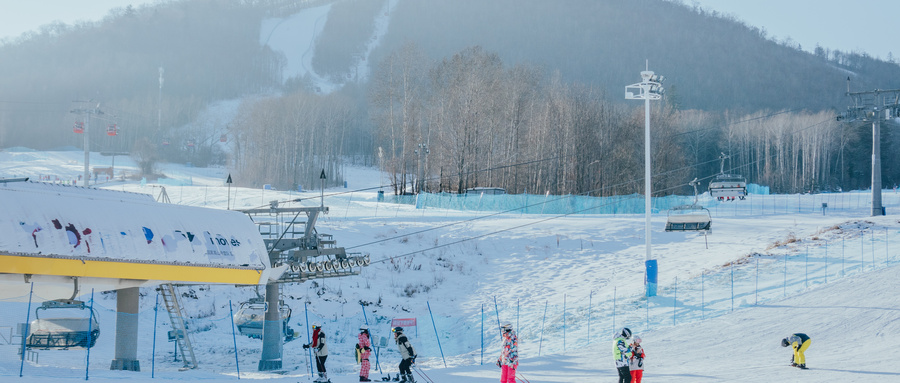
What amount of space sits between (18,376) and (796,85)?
194481 millimetres

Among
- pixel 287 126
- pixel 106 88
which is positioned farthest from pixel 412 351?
pixel 106 88

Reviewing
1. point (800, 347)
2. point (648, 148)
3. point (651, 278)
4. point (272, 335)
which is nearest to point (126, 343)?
point (272, 335)

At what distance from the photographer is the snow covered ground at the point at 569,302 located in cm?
1945

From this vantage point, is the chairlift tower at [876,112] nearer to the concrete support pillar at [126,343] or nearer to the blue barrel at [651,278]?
the blue barrel at [651,278]

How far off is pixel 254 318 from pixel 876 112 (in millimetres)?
38290

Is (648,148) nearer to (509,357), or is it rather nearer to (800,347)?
(800,347)

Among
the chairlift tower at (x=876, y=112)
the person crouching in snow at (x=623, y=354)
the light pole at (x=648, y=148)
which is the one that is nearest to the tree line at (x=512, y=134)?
the chairlift tower at (x=876, y=112)

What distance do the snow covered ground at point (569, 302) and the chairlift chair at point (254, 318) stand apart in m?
1.00

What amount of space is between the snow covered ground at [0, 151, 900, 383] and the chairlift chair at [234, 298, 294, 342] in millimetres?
1001

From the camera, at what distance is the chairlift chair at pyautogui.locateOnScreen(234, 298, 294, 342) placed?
81.5 ft

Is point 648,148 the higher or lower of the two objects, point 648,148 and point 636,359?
the higher

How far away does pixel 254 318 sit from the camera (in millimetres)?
25016

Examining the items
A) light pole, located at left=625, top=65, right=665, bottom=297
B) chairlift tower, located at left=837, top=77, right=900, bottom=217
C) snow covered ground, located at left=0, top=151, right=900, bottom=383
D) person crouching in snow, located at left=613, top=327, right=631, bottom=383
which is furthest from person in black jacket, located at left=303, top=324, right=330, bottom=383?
chairlift tower, located at left=837, top=77, right=900, bottom=217

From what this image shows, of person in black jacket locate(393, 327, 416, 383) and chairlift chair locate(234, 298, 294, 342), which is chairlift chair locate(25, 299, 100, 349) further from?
person in black jacket locate(393, 327, 416, 383)
